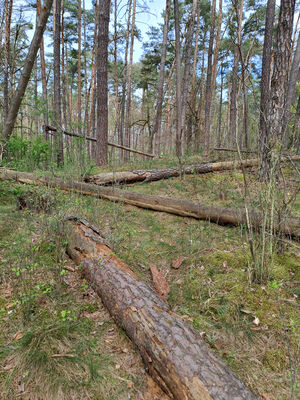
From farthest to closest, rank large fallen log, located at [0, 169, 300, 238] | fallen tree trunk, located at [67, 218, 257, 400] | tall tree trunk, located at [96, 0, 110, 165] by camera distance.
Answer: tall tree trunk, located at [96, 0, 110, 165] → large fallen log, located at [0, 169, 300, 238] → fallen tree trunk, located at [67, 218, 257, 400]

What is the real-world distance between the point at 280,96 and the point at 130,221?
3.92m

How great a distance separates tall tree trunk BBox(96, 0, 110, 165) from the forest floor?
400 cm

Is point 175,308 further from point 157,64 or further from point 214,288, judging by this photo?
point 157,64

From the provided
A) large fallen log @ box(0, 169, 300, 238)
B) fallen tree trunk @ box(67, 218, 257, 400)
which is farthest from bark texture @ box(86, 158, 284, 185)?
fallen tree trunk @ box(67, 218, 257, 400)

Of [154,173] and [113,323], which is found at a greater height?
[154,173]

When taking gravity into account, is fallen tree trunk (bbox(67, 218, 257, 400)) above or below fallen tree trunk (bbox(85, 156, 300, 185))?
below

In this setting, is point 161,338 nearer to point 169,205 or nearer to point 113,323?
point 113,323

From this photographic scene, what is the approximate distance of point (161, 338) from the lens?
1563 mm

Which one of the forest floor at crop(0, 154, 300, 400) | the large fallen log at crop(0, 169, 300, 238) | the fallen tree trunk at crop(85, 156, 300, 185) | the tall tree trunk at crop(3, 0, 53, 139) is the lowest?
the forest floor at crop(0, 154, 300, 400)

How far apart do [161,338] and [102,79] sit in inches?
277

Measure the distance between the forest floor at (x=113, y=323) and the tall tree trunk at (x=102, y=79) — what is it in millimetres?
3999

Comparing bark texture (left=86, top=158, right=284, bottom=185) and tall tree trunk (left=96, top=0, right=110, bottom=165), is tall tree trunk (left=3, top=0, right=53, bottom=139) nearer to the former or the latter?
bark texture (left=86, top=158, right=284, bottom=185)

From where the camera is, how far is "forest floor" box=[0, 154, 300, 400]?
57.4 inches

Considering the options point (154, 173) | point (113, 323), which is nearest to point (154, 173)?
point (154, 173)
